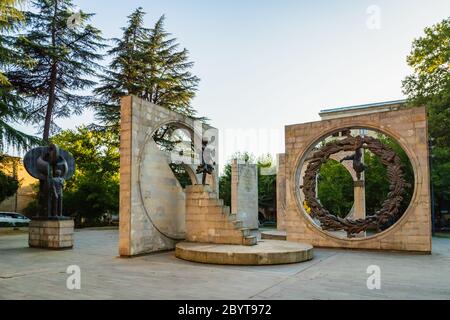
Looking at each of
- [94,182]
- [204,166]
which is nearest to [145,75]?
[94,182]

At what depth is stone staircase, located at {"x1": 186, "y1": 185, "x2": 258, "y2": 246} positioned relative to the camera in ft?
31.5

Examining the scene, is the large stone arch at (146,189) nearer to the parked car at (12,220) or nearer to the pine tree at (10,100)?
the pine tree at (10,100)

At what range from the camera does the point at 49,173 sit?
11844mm

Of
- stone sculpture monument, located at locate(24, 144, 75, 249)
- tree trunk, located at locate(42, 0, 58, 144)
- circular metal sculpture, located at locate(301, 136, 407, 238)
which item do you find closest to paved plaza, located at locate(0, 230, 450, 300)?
circular metal sculpture, located at locate(301, 136, 407, 238)

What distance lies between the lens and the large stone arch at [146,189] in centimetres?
930

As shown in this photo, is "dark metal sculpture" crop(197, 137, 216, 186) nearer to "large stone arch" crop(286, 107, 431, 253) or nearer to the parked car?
"large stone arch" crop(286, 107, 431, 253)


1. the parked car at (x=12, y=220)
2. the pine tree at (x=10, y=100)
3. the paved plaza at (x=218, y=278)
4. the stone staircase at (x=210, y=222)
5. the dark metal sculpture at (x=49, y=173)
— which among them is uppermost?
the pine tree at (x=10, y=100)

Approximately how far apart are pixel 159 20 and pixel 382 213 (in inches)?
729

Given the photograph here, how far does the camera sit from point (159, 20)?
23.0 metres

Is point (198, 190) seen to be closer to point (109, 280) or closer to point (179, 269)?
point (179, 269)

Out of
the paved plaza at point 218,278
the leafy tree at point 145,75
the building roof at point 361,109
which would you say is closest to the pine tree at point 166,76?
the leafy tree at point 145,75

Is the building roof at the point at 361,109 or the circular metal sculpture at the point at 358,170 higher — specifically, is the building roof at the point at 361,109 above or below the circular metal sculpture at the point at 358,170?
above

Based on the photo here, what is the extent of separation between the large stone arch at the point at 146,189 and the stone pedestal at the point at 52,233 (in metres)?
3.08
